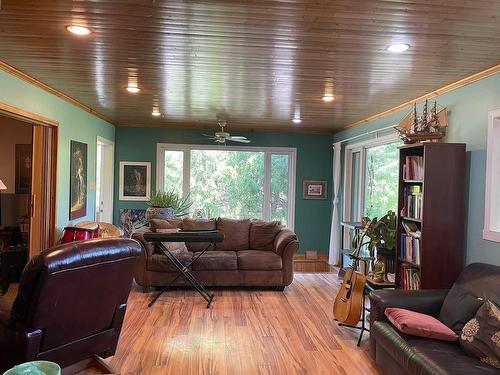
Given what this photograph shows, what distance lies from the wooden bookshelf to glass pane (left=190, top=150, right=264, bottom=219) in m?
4.23

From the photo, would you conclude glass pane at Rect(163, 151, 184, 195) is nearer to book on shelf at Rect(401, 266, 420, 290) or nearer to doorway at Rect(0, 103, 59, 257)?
doorway at Rect(0, 103, 59, 257)

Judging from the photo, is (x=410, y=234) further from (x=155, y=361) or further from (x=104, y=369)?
(x=104, y=369)

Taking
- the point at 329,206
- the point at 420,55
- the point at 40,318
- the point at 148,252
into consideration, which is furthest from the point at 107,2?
the point at 329,206

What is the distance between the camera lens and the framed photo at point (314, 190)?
7.54 metres

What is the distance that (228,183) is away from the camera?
748cm

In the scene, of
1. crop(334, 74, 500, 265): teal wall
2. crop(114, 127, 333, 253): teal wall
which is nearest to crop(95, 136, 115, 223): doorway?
crop(114, 127, 333, 253): teal wall

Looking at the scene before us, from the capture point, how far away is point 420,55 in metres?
2.91

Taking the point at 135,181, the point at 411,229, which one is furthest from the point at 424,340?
the point at 135,181

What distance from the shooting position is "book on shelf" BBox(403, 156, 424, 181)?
3.75 metres

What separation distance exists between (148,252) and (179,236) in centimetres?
79

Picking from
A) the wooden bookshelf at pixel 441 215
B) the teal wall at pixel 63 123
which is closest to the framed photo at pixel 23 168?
the teal wall at pixel 63 123

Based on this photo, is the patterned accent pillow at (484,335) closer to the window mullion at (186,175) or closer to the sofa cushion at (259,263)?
the sofa cushion at (259,263)

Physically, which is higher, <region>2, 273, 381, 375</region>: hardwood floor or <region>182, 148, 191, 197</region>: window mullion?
<region>182, 148, 191, 197</region>: window mullion

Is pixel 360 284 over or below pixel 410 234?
below
